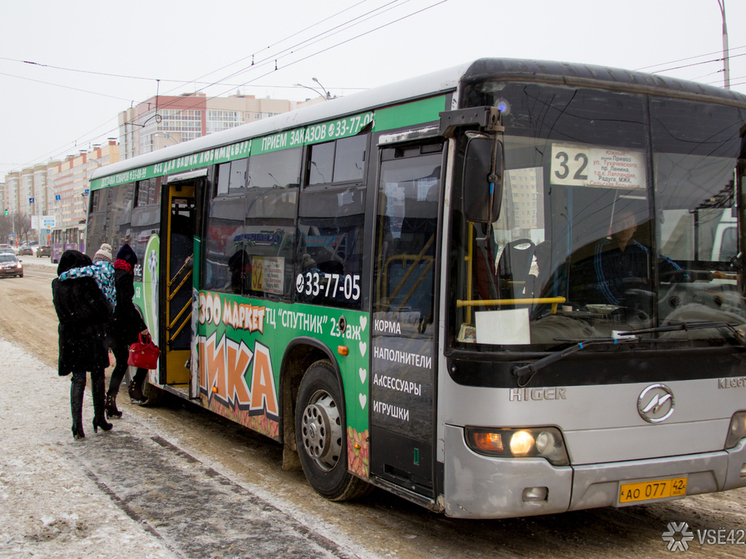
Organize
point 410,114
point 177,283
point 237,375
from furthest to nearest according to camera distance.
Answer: point 177,283 → point 237,375 → point 410,114

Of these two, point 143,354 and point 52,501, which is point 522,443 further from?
point 143,354

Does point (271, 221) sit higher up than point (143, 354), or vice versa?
point (271, 221)

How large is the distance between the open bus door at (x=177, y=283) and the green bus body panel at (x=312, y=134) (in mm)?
381

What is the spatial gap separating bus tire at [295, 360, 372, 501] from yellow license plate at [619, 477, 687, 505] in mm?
1908

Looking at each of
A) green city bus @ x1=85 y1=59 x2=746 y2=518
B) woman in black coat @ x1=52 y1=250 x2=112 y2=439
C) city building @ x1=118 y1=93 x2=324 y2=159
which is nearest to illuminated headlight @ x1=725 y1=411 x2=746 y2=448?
green city bus @ x1=85 y1=59 x2=746 y2=518

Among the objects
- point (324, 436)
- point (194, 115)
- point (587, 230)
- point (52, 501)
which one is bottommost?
point (52, 501)

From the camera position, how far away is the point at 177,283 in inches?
347

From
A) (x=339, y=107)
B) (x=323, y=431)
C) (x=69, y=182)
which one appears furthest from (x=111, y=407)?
(x=69, y=182)

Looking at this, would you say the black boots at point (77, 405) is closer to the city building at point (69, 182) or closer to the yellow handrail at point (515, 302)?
the yellow handrail at point (515, 302)

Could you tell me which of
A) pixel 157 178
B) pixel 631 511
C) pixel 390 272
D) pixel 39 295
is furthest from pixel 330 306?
pixel 39 295

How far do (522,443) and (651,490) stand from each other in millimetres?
846

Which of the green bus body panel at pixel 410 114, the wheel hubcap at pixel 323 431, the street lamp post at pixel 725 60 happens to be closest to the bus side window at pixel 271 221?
the wheel hubcap at pixel 323 431

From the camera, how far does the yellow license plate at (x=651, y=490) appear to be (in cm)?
411

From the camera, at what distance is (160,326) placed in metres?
8.86
